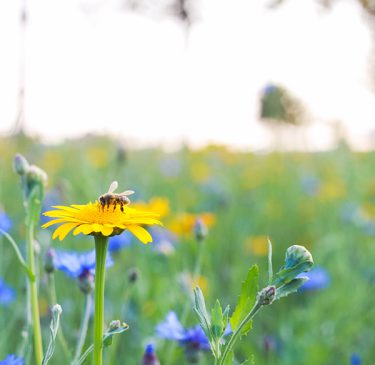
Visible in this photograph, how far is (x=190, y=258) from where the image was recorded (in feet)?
8.81

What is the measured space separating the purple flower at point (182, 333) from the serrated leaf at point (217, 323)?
330 millimetres

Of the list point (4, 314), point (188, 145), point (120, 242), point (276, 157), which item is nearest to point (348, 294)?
point (120, 242)

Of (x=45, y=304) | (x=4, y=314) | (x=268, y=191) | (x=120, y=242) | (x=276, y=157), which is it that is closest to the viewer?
(x=120, y=242)

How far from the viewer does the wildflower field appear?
113 cm

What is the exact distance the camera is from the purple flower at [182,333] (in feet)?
3.44

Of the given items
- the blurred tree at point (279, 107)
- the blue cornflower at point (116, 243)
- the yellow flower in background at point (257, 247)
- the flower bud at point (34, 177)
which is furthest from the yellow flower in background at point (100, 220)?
the blurred tree at point (279, 107)

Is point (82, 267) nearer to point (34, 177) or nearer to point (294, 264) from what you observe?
point (34, 177)

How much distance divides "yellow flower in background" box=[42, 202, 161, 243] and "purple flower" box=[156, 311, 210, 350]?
0.34 meters

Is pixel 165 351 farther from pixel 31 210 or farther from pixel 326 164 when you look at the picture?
pixel 326 164

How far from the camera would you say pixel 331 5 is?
346 cm

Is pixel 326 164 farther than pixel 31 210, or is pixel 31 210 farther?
pixel 326 164

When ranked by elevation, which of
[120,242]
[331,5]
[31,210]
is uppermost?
[331,5]

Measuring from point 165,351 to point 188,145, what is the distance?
152 inches

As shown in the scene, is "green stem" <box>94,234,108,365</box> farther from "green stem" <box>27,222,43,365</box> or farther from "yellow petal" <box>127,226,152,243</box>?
"green stem" <box>27,222,43,365</box>
